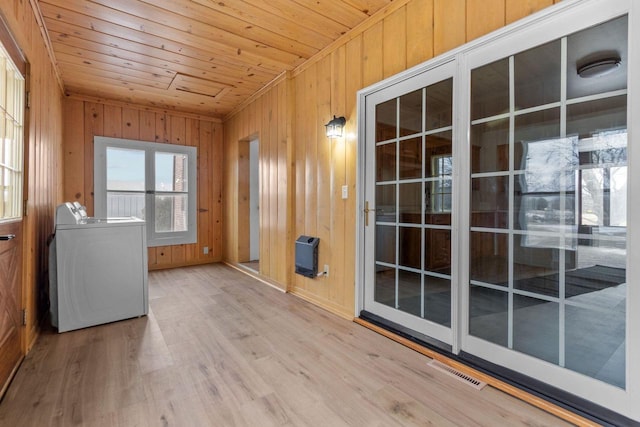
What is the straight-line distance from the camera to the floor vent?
1.75 meters

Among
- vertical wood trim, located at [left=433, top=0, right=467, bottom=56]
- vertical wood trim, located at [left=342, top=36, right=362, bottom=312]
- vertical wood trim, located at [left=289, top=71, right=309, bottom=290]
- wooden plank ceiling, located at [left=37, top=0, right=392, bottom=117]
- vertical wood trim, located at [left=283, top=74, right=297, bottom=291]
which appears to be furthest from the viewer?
vertical wood trim, located at [left=283, top=74, right=297, bottom=291]

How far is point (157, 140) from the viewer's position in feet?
15.7

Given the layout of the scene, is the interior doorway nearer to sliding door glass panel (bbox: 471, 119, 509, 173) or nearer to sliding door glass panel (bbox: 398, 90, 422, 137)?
sliding door glass panel (bbox: 398, 90, 422, 137)

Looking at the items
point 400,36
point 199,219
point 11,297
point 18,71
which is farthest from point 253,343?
point 199,219

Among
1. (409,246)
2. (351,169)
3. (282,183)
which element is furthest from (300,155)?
(409,246)

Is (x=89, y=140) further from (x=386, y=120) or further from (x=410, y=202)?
(x=410, y=202)

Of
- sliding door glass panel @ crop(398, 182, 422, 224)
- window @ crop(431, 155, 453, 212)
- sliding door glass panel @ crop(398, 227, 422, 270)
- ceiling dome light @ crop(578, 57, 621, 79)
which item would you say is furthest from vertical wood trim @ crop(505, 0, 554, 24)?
sliding door glass panel @ crop(398, 227, 422, 270)

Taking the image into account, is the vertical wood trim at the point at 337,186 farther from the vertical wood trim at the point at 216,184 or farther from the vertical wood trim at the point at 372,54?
the vertical wood trim at the point at 216,184

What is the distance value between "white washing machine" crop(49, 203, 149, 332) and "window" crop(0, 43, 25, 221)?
525 mm

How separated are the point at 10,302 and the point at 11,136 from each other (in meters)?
1.01

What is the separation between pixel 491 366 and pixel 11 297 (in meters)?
2.91

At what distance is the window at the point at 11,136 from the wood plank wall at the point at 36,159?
0.10 meters

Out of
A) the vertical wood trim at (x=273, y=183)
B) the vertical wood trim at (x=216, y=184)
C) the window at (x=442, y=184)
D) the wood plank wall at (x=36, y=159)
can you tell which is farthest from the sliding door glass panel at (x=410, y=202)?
the vertical wood trim at (x=216, y=184)

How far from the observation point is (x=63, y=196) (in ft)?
13.6
